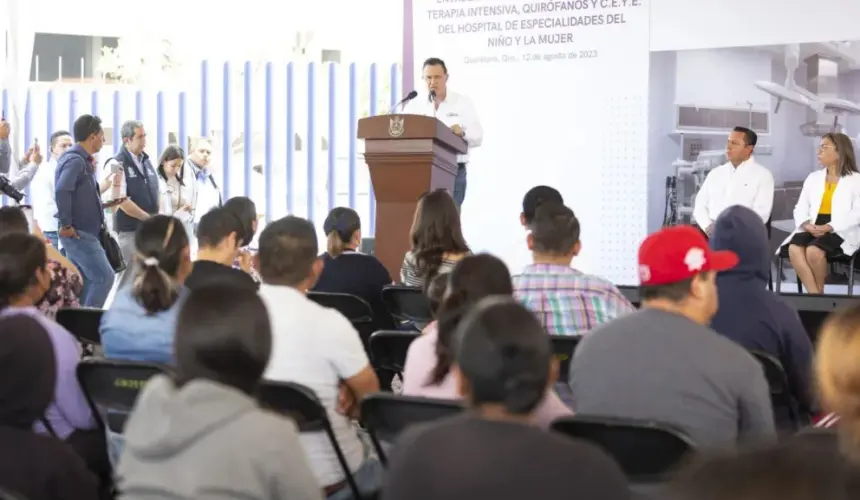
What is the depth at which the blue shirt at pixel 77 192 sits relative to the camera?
20.7 feet

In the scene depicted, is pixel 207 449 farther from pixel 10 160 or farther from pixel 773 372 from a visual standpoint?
pixel 10 160

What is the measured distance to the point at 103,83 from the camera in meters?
10.3

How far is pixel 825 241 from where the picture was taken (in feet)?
21.9

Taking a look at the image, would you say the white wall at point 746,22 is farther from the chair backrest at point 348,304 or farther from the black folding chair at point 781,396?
the black folding chair at point 781,396

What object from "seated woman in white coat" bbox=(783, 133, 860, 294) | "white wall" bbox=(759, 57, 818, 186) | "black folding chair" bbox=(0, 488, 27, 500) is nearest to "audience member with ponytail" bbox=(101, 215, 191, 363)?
"black folding chair" bbox=(0, 488, 27, 500)

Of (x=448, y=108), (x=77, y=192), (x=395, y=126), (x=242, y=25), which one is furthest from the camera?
(x=242, y=25)

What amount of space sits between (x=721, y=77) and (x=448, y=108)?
2166 millimetres

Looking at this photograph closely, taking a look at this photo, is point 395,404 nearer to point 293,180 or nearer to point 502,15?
point 502,15

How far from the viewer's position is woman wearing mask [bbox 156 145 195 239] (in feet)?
27.0

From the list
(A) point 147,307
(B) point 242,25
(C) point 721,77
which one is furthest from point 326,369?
(B) point 242,25

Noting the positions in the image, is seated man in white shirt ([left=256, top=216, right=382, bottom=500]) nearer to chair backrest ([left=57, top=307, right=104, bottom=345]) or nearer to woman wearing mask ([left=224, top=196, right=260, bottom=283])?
chair backrest ([left=57, top=307, right=104, bottom=345])

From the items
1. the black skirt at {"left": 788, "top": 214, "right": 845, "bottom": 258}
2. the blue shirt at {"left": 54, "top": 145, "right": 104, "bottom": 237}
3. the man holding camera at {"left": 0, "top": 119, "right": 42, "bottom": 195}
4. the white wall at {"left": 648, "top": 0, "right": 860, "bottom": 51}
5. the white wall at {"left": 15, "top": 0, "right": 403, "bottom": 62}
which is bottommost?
the black skirt at {"left": 788, "top": 214, "right": 845, "bottom": 258}

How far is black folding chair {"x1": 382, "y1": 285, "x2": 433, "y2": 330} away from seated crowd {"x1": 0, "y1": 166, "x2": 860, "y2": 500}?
0.69 feet

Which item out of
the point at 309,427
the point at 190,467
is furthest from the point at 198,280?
the point at 190,467
